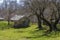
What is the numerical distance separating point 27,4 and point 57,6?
341 cm

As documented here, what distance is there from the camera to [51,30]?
20.3 m

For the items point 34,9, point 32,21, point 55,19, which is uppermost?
point 34,9

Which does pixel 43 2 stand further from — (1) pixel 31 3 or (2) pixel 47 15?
(2) pixel 47 15

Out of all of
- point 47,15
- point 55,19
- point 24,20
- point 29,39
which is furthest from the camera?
point 24,20

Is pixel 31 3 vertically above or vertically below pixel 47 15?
above

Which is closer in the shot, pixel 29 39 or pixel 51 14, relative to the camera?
pixel 29 39

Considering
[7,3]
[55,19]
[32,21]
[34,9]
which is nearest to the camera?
[34,9]

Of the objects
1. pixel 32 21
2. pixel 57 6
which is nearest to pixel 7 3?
pixel 32 21

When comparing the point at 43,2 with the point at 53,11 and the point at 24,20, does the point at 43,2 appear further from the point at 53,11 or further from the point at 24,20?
the point at 24,20

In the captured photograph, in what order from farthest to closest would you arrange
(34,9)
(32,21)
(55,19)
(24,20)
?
(32,21), (24,20), (55,19), (34,9)

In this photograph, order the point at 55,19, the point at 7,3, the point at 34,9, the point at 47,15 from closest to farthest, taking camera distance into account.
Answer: the point at 34,9
the point at 55,19
the point at 47,15
the point at 7,3

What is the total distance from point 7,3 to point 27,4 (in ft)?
69.3

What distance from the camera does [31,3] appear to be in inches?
808

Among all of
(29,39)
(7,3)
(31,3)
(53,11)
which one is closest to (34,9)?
(31,3)
